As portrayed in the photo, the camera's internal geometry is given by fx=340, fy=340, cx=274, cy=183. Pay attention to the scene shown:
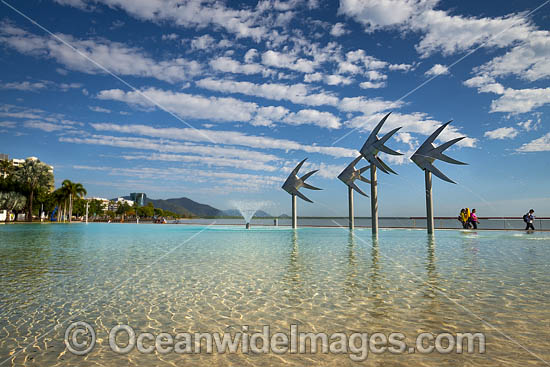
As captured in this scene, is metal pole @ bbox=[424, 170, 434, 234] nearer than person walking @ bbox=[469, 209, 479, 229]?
Yes

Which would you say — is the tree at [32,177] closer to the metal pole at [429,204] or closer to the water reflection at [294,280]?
the metal pole at [429,204]

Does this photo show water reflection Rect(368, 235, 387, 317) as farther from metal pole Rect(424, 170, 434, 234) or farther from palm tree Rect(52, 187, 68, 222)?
palm tree Rect(52, 187, 68, 222)

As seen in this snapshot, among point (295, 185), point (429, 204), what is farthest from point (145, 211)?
point (429, 204)

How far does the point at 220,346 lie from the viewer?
187 inches

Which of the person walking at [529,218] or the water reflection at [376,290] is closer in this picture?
the water reflection at [376,290]

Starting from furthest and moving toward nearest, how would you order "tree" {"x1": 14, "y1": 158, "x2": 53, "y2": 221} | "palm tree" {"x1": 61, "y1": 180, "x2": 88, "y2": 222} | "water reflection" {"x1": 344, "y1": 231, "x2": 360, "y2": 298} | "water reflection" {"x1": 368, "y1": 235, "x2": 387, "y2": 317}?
"palm tree" {"x1": 61, "y1": 180, "x2": 88, "y2": 222} < "tree" {"x1": 14, "y1": 158, "x2": 53, "y2": 221} < "water reflection" {"x1": 344, "y1": 231, "x2": 360, "y2": 298} < "water reflection" {"x1": 368, "y1": 235, "x2": 387, "y2": 317}

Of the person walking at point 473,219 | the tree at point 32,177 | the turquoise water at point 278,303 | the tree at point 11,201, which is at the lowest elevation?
the turquoise water at point 278,303

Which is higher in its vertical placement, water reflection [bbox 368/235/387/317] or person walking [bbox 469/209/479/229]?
person walking [bbox 469/209/479/229]

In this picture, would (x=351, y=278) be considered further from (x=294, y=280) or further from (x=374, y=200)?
(x=374, y=200)

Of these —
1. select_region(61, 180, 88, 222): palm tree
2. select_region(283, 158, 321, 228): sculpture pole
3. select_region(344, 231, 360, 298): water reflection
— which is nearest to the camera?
select_region(344, 231, 360, 298): water reflection

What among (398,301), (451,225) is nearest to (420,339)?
(398,301)

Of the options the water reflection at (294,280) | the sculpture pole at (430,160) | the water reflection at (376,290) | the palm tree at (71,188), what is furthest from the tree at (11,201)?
the water reflection at (376,290)

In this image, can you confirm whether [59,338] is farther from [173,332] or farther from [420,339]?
[420,339]

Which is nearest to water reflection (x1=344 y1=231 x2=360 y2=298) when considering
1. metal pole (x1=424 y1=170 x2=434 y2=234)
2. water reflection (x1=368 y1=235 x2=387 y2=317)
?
water reflection (x1=368 y1=235 x2=387 y2=317)
